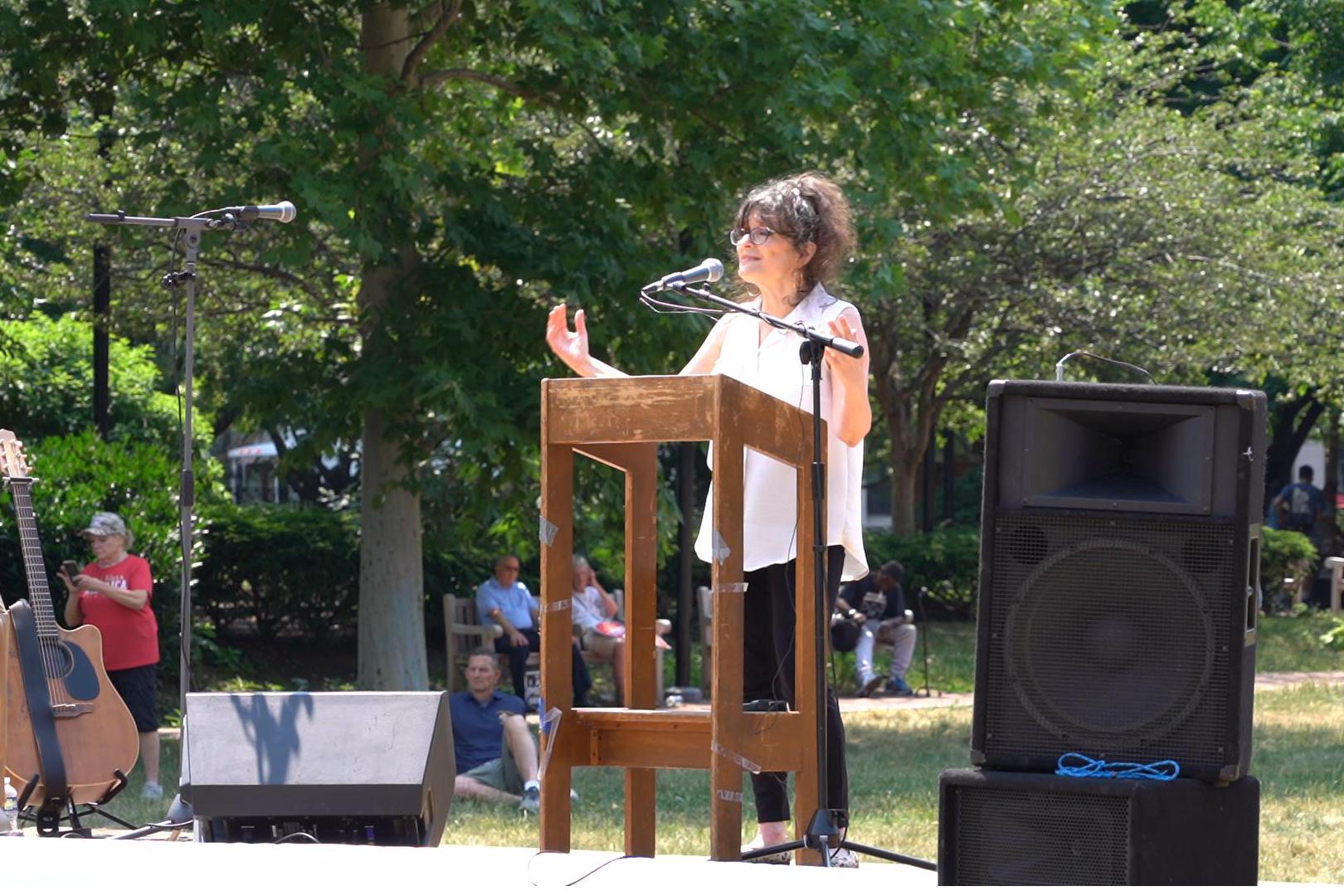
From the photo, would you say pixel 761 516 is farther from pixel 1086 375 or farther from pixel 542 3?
pixel 1086 375

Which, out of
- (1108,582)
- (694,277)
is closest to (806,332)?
(694,277)

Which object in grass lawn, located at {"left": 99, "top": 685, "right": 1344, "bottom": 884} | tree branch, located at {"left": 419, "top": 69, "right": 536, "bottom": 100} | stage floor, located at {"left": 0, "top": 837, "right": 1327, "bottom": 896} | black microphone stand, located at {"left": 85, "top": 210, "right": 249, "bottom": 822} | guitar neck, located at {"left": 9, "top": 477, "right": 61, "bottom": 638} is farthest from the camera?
tree branch, located at {"left": 419, "top": 69, "right": 536, "bottom": 100}

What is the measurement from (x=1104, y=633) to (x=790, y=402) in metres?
0.93

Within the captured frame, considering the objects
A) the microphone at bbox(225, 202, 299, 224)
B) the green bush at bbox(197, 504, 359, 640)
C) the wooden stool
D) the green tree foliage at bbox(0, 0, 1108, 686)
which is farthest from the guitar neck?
the green bush at bbox(197, 504, 359, 640)

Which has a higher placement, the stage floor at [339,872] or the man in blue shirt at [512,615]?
the stage floor at [339,872]

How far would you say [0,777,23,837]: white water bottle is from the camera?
249 inches

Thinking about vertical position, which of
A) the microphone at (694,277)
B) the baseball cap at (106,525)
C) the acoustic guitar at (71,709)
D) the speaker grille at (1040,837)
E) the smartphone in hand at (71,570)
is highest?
the microphone at (694,277)

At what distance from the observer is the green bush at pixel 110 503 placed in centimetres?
1191

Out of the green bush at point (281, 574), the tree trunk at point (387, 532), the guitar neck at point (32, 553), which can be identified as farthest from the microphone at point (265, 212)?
the green bush at point (281, 574)

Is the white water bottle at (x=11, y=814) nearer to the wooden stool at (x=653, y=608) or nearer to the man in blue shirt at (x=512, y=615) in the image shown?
the wooden stool at (x=653, y=608)

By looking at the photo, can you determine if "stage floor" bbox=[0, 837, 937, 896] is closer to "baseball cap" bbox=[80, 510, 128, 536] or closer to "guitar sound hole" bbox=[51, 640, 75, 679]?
"guitar sound hole" bbox=[51, 640, 75, 679]

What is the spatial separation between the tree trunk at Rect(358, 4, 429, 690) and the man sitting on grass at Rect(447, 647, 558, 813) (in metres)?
2.14

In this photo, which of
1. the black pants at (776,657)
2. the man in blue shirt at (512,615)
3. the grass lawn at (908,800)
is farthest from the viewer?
the man in blue shirt at (512,615)

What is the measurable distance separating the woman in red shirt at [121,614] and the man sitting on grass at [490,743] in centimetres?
162
